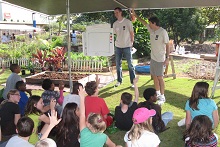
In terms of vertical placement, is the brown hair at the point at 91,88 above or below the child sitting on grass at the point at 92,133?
above

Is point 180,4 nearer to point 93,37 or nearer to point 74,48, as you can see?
point 93,37

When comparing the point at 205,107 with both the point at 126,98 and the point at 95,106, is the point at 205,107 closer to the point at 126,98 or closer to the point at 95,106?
the point at 126,98

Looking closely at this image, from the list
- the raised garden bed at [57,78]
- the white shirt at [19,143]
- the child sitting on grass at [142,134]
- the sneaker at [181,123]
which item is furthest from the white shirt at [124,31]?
the white shirt at [19,143]

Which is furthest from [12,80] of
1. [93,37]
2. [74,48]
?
[74,48]

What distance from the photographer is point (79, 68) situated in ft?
37.1

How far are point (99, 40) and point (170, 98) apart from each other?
240cm

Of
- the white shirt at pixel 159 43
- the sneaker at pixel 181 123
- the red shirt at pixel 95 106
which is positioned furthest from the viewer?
the white shirt at pixel 159 43

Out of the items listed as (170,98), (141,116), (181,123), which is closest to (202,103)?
(181,123)

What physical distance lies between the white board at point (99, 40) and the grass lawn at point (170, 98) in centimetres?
118

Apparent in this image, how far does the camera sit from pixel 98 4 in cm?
739

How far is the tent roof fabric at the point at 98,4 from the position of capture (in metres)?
6.64

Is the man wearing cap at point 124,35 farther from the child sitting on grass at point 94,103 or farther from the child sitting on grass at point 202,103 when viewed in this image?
the child sitting on grass at point 202,103

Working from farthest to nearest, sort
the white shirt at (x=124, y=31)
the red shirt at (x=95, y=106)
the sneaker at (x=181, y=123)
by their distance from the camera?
the white shirt at (x=124, y=31), the sneaker at (x=181, y=123), the red shirt at (x=95, y=106)

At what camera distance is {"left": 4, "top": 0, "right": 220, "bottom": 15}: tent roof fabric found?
664 cm
